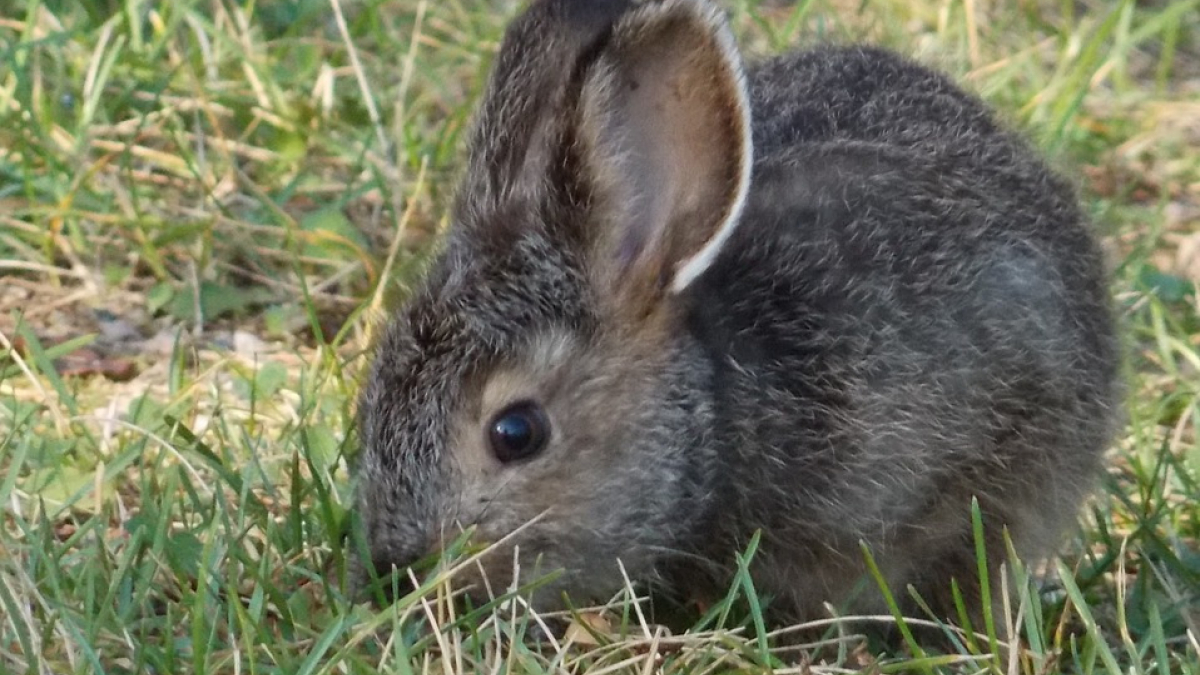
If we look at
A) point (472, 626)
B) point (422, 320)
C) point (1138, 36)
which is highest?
point (1138, 36)

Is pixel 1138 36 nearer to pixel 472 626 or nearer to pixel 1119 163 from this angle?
pixel 1119 163

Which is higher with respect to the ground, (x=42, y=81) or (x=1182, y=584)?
(x=42, y=81)

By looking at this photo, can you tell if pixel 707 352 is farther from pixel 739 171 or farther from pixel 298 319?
pixel 298 319

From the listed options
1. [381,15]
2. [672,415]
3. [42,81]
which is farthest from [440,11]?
[672,415]

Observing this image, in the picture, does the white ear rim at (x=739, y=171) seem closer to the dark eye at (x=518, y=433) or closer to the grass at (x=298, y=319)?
the dark eye at (x=518, y=433)

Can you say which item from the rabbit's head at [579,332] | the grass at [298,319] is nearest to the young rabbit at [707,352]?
the rabbit's head at [579,332]
